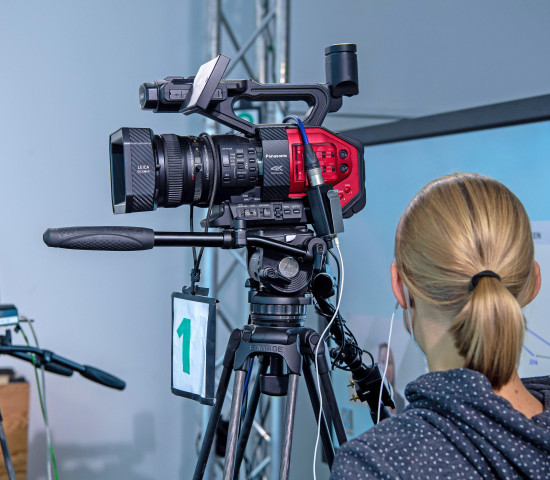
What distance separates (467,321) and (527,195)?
986mm

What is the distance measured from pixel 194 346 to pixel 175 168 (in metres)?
0.31

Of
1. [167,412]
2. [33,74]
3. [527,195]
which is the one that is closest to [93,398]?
[167,412]

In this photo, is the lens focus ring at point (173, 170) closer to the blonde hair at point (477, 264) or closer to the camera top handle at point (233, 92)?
the camera top handle at point (233, 92)

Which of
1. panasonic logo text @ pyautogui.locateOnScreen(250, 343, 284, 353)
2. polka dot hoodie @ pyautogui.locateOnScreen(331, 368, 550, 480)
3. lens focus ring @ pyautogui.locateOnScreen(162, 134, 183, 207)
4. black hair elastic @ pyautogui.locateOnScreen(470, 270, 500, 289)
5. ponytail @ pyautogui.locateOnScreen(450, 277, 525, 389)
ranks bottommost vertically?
panasonic logo text @ pyautogui.locateOnScreen(250, 343, 284, 353)

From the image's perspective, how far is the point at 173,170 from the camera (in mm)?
1163

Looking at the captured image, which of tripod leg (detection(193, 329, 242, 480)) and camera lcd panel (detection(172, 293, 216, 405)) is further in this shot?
tripod leg (detection(193, 329, 242, 480))

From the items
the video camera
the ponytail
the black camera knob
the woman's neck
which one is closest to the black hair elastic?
the ponytail

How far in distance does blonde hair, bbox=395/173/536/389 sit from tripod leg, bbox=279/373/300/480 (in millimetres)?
424

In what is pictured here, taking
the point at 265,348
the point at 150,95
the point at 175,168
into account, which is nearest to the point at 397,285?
the point at 265,348

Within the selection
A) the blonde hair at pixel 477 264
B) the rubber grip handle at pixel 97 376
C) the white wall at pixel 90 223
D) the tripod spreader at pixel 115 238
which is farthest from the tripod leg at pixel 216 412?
the white wall at pixel 90 223

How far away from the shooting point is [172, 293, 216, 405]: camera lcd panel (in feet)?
3.66

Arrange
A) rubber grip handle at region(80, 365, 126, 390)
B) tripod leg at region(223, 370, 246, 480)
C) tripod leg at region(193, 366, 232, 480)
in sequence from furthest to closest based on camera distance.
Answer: rubber grip handle at region(80, 365, 126, 390) < tripod leg at region(193, 366, 232, 480) < tripod leg at region(223, 370, 246, 480)

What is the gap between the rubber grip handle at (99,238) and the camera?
3.26ft

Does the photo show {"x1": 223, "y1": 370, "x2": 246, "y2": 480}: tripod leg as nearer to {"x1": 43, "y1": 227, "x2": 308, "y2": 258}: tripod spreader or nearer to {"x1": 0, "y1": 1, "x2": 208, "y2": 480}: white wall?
{"x1": 43, "y1": 227, "x2": 308, "y2": 258}: tripod spreader
